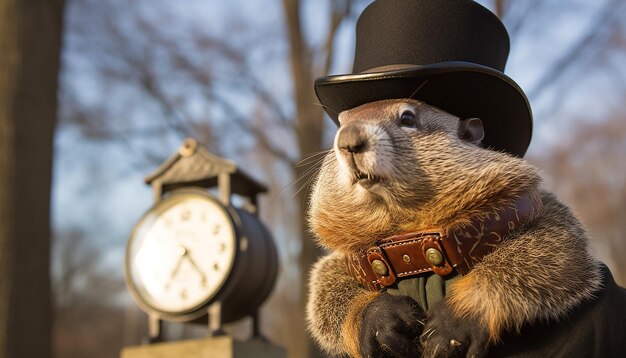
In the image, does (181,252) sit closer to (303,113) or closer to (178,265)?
(178,265)

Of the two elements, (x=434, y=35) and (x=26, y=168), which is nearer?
(x=434, y=35)

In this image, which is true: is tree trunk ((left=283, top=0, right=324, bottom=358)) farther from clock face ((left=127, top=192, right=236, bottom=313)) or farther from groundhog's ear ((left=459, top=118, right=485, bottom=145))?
groundhog's ear ((left=459, top=118, right=485, bottom=145))

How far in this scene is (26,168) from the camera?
165 inches

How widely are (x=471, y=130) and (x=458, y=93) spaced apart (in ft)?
0.37

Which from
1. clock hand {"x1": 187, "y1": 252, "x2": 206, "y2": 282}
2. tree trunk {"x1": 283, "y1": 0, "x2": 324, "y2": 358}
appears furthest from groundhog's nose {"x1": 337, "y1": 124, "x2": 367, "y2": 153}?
tree trunk {"x1": 283, "y1": 0, "x2": 324, "y2": 358}

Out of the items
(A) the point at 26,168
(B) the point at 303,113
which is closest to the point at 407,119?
(A) the point at 26,168

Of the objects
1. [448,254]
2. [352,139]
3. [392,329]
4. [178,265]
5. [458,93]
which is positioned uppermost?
[458,93]

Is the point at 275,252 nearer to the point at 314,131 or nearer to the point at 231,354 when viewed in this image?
the point at 231,354

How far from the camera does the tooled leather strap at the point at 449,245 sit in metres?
1.48

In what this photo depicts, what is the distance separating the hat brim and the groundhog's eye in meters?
0.05

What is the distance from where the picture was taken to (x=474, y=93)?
1.64 m

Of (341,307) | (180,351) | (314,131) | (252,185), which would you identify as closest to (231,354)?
(180,351)

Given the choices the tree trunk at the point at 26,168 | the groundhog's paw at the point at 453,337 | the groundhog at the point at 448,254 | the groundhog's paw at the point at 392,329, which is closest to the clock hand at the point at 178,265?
the tree trunk at the point at 26,168

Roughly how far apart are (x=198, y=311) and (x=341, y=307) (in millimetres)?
2016
